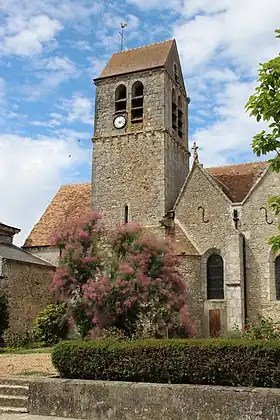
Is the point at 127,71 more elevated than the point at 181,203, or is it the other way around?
the point at 127,71

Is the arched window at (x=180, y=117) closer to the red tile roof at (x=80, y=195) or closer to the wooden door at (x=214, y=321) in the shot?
the red tile roof at (x=80, y=195)

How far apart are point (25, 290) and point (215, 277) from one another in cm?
902

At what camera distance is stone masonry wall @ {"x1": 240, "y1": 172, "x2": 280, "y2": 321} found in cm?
2080

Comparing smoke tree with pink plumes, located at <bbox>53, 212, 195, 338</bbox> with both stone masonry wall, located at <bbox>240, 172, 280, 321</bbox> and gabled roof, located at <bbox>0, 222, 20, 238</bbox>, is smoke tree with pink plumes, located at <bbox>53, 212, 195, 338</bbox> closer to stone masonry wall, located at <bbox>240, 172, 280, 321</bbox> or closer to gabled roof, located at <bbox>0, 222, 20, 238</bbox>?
stone masonry wall, located at <bbox>240, 172, 280, 321</bbox>

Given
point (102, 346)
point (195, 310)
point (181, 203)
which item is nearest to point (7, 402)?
point (102, 346)

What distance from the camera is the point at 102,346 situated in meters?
9.09

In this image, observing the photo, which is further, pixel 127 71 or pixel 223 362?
pixel 127 71

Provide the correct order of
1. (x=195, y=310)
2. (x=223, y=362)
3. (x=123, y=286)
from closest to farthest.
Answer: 1. (x=223, y=362)
2. (x=123, y=286)
3. (x=195, y=310)

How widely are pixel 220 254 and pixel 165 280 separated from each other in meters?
4.60

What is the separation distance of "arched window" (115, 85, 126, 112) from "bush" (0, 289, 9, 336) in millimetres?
11839

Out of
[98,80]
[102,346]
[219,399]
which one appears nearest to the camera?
[219,399]

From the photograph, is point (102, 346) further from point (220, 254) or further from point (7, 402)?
point (220, 254)

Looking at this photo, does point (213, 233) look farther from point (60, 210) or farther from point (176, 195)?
point (60, 210)

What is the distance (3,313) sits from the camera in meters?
21.2
